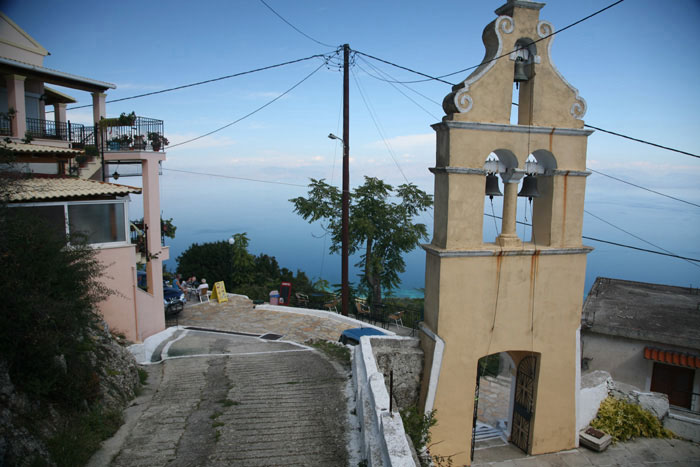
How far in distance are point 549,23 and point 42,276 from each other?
391 inches

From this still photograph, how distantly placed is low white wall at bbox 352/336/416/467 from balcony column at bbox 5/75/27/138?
47.2 ft

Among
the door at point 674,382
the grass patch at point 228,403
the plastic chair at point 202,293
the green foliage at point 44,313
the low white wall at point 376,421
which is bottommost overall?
the door at point 674,382

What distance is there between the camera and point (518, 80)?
8.70 metres

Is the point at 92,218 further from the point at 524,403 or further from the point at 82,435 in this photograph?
the point at 524,403

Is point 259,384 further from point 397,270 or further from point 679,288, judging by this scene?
point 679,288

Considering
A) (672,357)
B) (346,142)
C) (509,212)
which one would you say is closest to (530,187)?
(509,212)

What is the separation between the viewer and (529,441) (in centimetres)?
911

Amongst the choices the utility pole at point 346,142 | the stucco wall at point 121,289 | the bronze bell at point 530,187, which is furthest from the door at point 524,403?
the stucco wall at point 121,289

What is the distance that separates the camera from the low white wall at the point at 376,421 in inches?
198

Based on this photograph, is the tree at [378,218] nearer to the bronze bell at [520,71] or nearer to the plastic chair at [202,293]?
the plastic chair at [202,293]

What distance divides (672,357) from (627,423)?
529 cm

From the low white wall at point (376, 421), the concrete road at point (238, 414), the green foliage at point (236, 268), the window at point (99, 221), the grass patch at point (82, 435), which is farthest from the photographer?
the green foliage at point (236, 268)

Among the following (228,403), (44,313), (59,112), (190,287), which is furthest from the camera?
(190,287)

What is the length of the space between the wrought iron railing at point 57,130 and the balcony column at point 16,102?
697 millimetres
